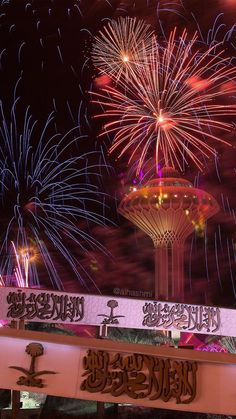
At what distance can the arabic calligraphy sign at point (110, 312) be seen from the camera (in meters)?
8.71

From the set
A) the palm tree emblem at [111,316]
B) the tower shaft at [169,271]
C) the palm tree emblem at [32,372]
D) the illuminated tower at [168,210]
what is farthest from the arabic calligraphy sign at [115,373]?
the tower shaft at [169,271]

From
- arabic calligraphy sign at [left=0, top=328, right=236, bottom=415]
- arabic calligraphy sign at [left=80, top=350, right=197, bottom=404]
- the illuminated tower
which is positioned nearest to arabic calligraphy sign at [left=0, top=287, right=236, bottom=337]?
arabic calligraphy sign at [left=0, top=328, right=236, bottom=415]

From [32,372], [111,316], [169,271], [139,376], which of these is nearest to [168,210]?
[169,271]

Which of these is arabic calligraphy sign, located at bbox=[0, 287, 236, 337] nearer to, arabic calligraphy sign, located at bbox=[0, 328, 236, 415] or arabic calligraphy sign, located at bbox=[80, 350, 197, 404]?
arabic calligraphy sign, located at bbox=[0, 328, 236, 415]

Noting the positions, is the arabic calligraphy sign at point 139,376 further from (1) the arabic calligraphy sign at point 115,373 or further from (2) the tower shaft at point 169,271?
(2) the tower shaft at point 169,271

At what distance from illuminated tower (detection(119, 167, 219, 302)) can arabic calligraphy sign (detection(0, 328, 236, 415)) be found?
30868 mm

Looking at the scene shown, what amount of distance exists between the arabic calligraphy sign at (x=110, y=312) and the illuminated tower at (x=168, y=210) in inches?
1088

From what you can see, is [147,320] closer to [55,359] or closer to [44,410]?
[44,410]

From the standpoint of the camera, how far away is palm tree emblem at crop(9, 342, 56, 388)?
22.0ft

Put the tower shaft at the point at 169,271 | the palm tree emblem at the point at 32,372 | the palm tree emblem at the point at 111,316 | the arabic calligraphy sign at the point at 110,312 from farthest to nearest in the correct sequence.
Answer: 1. the tower shaft at the point at 169,271
2. the palm tree emblem at the point at 111,316
3. the arabic calligraphy sign at the point at 110,312
4. the palm tree emblem at the point at 32,372

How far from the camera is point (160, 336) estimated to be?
→ 16078 mm

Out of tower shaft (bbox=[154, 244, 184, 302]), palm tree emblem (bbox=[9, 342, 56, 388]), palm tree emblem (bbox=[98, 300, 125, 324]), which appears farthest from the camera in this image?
tower shaft (bbox=[154, 244, 184, 302])

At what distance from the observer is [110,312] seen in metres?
9.08

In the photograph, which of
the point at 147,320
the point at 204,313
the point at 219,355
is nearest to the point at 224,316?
the point at 204,313
